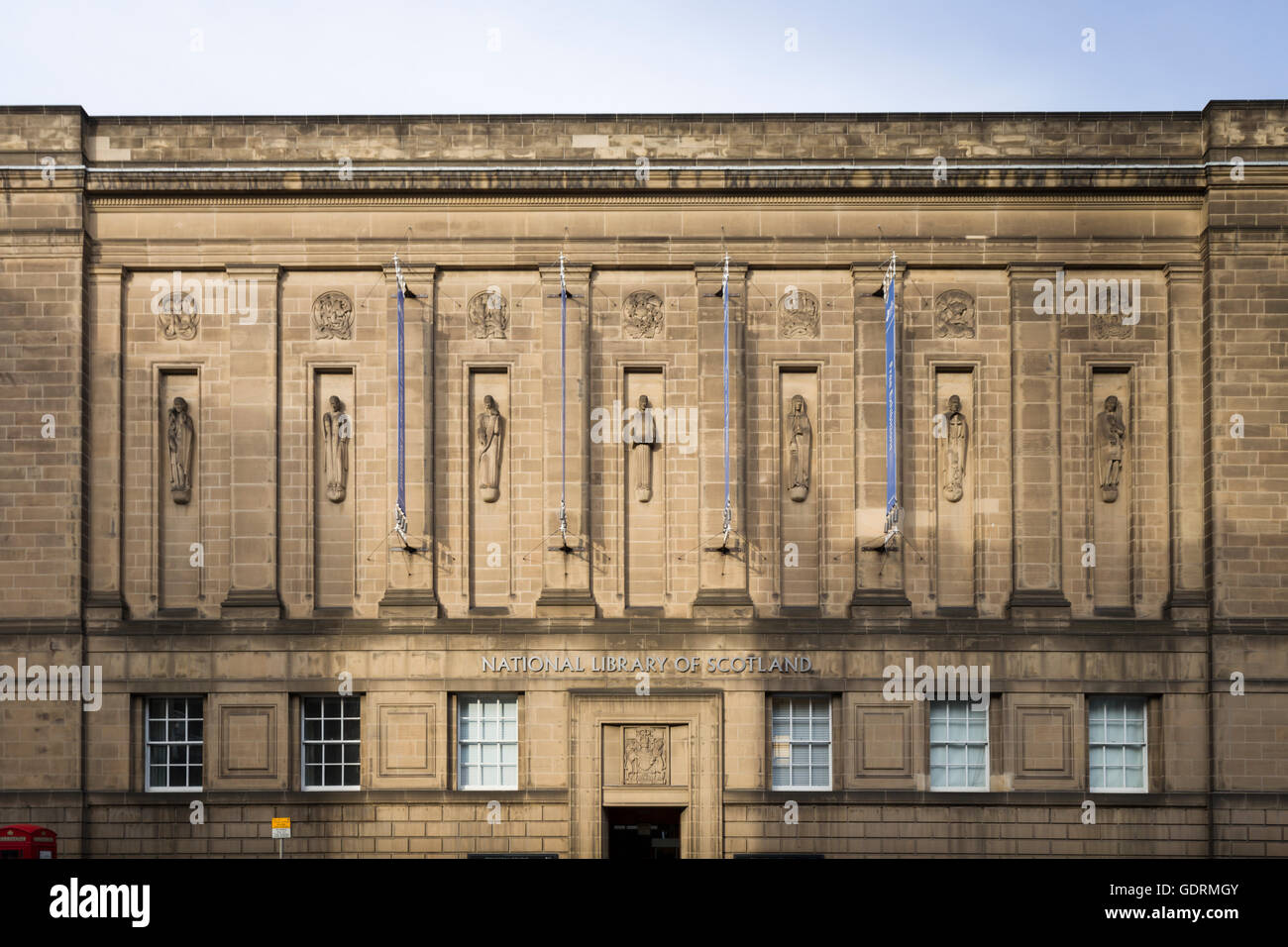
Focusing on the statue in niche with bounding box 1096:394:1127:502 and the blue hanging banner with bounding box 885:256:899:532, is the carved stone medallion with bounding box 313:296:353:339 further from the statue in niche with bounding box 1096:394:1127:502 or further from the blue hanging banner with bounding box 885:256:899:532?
the statue in niche with bounding box 1096:394:1127:502

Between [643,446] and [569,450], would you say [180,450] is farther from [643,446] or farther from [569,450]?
[643,446]

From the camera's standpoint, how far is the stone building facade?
27.6 m

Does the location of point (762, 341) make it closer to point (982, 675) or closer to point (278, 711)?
point (982, 675)

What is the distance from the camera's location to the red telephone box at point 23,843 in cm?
2538

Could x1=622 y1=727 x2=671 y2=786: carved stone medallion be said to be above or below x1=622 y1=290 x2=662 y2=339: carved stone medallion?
below

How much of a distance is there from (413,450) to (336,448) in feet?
5.65

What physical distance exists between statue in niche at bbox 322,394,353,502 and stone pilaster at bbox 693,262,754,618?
7.87 metres

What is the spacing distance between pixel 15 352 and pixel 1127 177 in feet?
81.6

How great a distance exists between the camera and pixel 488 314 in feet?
94.7

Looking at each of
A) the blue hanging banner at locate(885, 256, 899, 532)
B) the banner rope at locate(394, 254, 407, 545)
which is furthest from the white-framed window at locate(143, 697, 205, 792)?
the blue hanging banner at locate(885, 256, 899, 532)

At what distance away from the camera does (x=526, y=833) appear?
90.4ft

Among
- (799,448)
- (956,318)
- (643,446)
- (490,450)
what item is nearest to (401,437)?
(490,450)
